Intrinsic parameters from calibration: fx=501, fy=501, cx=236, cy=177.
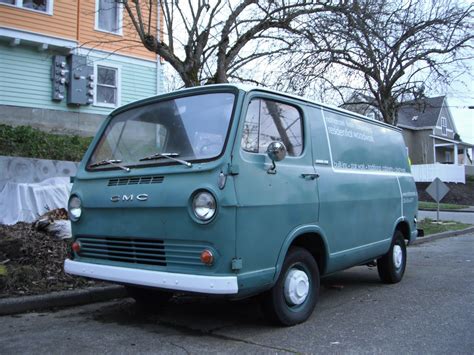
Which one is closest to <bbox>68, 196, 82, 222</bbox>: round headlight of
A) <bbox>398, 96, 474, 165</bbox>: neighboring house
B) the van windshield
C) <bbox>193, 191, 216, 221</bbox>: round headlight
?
the van windshield

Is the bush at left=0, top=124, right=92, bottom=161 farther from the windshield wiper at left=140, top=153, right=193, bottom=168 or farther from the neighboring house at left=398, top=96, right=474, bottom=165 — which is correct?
the neighboring house at left=398, top=96, right=474, bottom=165

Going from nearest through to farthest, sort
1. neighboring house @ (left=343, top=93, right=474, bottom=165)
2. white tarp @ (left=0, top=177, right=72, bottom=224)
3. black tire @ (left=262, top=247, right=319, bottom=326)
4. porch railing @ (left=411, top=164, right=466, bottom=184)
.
Answer: black tire @ (left=262, top=247, right=319, bottom=326), white tarp @ (left=0, top=177, right=72, bottom=224), porch railing @ (left=411, top=164, right=466, bottom=184), neighboring house @ (left=343, top=93, right=474, bottom=165)

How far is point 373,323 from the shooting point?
514 centimetres

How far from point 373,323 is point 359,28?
754 cm

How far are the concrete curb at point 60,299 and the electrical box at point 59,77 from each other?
12.6 metres

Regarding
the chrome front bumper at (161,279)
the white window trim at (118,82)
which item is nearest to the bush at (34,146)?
the white window trim at (118,82)

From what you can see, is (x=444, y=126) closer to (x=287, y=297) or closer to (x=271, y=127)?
(x=271, y=127)

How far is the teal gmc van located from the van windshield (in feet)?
0.04

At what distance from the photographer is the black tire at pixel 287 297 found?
4656mm

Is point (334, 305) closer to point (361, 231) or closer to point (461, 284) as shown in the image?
point (361, 231)

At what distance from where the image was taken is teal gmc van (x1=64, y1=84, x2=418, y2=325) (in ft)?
13.6

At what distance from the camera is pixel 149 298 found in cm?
566

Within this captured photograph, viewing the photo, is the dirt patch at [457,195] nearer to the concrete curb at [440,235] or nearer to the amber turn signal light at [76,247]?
the concrete curb at [440,235]

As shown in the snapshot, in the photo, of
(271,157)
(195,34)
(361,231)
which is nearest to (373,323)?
(361,231)
